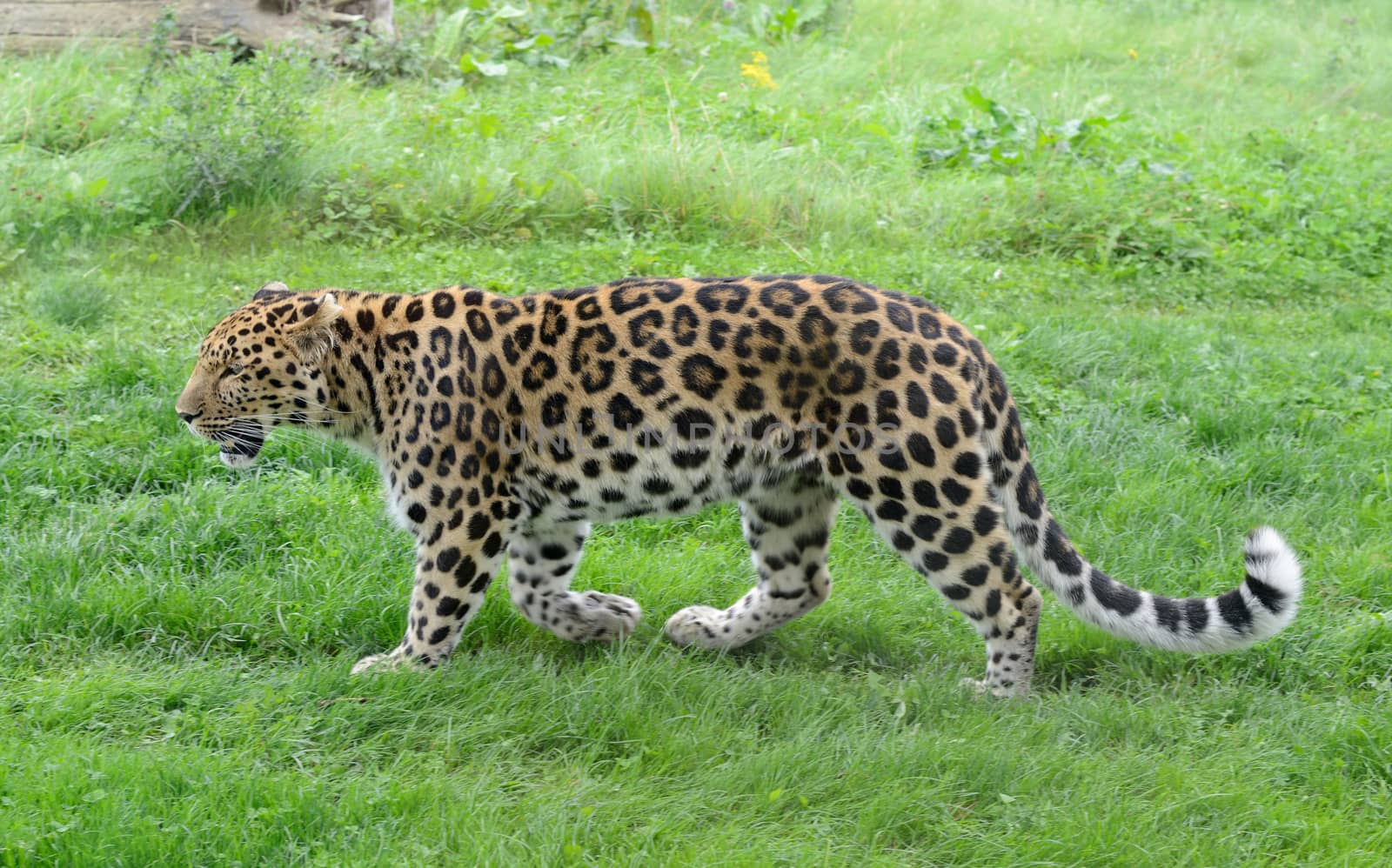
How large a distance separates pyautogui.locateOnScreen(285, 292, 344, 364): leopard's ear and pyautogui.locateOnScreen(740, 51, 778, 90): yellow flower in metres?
8.79

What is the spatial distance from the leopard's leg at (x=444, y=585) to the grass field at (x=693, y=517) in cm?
14

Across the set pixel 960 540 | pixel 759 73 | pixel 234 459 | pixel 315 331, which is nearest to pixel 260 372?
pixel 315 331

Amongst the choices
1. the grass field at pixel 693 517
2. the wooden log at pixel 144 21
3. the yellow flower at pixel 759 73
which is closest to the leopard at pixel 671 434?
the grass field at pixel 693 517

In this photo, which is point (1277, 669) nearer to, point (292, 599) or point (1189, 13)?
point (292, 599)

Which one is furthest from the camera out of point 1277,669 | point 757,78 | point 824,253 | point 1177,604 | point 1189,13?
point 1189,13

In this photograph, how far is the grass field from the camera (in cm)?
479

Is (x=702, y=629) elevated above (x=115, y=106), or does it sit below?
below

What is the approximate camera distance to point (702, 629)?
6.20 m

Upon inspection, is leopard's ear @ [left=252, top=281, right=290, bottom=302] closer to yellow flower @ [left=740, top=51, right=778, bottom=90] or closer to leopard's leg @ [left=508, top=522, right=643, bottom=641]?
leopard's leg @ [left=508, top=522, right=643, bottom=641]

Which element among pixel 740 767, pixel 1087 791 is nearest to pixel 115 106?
pixel 740 767

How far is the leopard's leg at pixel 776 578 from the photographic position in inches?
244

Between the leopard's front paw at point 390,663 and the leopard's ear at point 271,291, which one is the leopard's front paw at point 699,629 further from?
the leopard's ear at point 271,291

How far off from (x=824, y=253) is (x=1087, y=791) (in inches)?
230

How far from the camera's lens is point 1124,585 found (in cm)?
576
